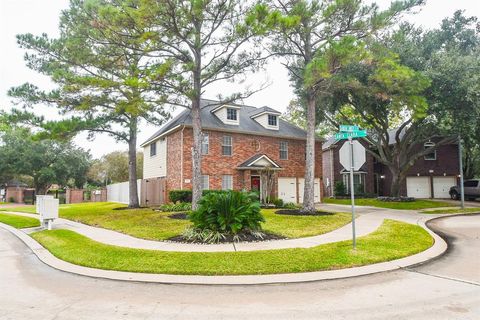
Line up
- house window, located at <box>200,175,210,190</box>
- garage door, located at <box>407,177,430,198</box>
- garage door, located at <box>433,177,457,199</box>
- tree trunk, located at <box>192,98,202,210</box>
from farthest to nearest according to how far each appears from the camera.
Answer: garage door, located at <box>407,177,430,198</box> → garage door, located at <box>433,177,457,199</box> → house window, located at <box>200,175,210,190</box> → tree trunk, located at <box>192,98,202,210</box>

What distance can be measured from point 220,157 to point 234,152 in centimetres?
123

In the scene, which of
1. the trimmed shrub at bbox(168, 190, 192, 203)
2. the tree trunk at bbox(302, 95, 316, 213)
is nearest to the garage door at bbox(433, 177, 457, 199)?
the tree trunk at bbox(302, 95, 316, 213)

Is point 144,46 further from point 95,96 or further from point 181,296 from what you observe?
point 181,296

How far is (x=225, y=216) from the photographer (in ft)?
33.3

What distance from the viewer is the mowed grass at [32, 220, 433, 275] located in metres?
6.84

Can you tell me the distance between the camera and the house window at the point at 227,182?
895 inches

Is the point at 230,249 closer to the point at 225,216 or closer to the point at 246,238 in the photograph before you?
the point at 246,238

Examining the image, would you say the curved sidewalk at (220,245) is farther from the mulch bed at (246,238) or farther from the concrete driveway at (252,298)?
the concrete driveway at (252,298)

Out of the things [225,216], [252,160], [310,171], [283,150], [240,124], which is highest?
[240,124]

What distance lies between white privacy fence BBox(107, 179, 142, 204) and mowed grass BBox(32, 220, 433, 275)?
18.3m

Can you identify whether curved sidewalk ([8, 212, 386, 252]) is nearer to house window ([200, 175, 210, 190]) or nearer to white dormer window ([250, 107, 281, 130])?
house window ([200, 175, 210, 190])

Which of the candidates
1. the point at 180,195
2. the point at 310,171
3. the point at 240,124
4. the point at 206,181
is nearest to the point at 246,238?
the point at 310,171

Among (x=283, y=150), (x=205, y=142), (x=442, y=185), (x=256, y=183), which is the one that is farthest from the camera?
(x=442, y=185)

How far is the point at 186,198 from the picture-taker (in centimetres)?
2005
